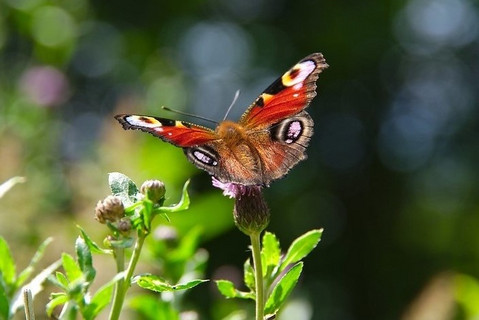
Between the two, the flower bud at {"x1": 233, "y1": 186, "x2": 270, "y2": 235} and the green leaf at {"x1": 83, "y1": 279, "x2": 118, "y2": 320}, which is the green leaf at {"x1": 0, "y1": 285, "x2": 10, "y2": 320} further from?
the flower bud at {"x1": 233, "y1": 186, "x2": 270, "y2": 235}

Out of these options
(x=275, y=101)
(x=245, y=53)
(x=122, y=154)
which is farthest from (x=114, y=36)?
(x=275, y=101)

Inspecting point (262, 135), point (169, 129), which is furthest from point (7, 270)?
point (262, 135)

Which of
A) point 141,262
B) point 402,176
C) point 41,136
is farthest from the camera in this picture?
point 402,176

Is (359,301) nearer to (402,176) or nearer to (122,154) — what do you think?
(402,176)

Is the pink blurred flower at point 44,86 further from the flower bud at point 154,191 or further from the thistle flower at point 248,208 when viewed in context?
the flower bud at point 154,191

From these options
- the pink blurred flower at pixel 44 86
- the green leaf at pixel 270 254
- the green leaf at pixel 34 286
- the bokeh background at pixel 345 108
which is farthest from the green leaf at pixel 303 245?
the bokeh background at pixel 345 108

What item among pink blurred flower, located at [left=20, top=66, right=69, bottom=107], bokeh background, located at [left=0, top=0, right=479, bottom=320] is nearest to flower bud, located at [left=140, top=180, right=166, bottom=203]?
pink blurred flower, located at [left=20, top=66, right=69, bottom=107]

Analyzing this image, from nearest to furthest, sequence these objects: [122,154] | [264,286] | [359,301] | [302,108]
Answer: [264,286]
[302,108]
[122,154]
[359,301]
